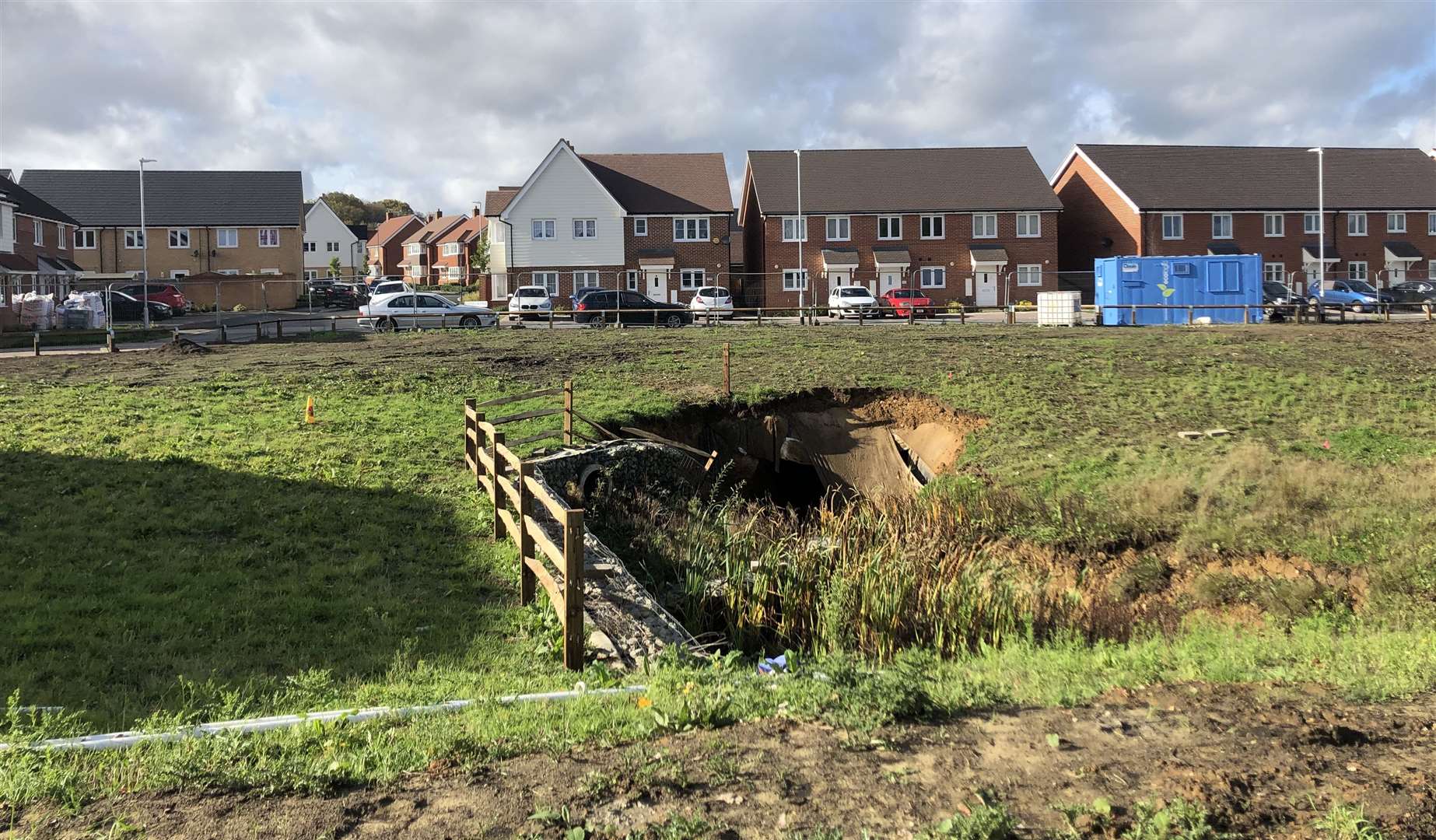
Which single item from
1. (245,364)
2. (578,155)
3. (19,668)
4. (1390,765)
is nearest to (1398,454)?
(1390,765)

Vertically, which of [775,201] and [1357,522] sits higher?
[775,201]

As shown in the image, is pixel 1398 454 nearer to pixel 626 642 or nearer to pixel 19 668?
pixel 626 642

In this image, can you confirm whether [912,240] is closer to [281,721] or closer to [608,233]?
[608,233]

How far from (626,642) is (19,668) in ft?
13.5

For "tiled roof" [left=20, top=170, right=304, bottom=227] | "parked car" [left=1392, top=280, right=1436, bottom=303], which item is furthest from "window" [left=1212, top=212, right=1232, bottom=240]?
"tiled roof" [left=20, top=170, right=304, bottom=227]

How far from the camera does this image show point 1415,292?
5478 cm

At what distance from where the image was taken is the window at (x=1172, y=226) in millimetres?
61906

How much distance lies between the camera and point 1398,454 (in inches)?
704

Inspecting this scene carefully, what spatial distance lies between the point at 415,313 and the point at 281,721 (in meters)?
32.8

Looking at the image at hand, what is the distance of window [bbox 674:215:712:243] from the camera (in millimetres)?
61188

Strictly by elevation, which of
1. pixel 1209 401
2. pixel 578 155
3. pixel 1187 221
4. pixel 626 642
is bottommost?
pixel 626 642

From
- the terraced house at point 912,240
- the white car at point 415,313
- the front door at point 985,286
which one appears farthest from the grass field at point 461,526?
the front door at point 985,286

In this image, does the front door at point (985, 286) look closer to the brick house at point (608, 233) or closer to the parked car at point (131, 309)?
the brick house at point (608, 233)

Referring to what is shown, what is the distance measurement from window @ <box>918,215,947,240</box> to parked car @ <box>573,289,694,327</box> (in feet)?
74.0
